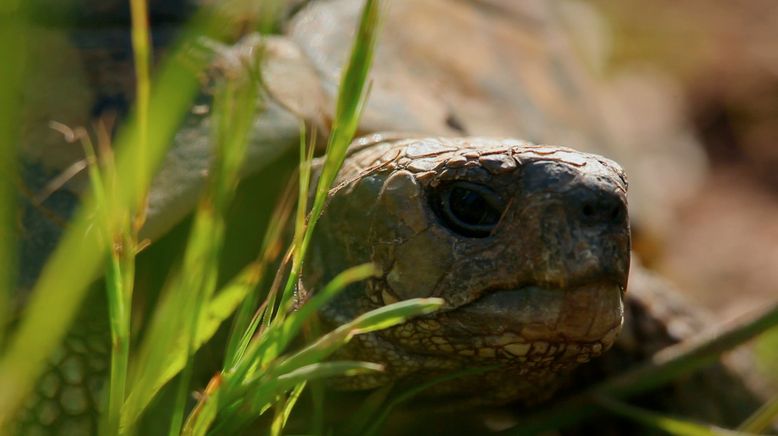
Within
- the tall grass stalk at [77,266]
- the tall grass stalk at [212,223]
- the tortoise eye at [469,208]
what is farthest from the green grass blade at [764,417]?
the tall grass stalk at [77,266]

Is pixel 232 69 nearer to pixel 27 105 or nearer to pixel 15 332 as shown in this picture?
pixel 27 105

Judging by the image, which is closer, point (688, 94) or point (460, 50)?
point (460, 50)

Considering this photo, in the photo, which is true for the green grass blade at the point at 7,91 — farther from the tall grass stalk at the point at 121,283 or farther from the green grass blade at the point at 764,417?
the green grass blade at the point at 764,417

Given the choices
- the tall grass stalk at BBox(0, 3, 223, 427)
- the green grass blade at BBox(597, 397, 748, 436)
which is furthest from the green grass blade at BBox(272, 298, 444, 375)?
the green grass blade at BBox(597, 397, 748, 436)

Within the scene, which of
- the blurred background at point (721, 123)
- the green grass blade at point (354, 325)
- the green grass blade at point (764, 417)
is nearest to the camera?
the green grass blade at point (354, 325)

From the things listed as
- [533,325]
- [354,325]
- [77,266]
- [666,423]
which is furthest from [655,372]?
[77,266]

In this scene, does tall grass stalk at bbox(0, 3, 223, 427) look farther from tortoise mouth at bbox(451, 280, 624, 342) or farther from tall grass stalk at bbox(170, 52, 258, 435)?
tortoise mouth at bbox(451, 280, 624, 342)

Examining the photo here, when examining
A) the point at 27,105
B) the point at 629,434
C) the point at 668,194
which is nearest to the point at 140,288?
the point at 27,105
